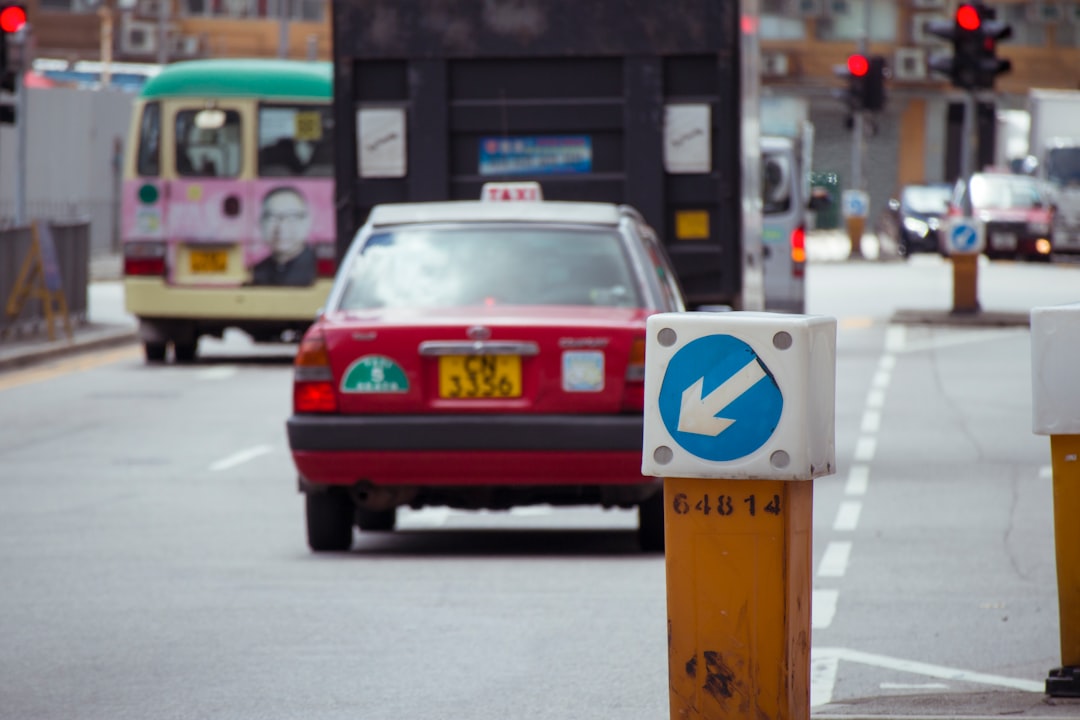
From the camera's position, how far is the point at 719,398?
16.0 ft

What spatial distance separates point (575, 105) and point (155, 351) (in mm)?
8889

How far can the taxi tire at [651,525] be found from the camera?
31.8ft

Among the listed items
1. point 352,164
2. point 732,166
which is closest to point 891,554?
point 732,166

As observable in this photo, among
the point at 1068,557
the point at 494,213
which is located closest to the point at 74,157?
the point at 494,213

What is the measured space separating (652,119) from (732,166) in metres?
0.59

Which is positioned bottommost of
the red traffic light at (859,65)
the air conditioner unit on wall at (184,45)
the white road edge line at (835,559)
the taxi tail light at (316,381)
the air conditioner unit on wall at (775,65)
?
the white road edge line at (835,559)

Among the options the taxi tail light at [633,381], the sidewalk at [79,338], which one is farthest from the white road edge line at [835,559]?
the sidewalk at [79,338]

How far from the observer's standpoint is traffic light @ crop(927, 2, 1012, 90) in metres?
26.4

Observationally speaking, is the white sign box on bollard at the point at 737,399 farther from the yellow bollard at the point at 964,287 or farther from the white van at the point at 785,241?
the yellow bollard at the point at 964,287

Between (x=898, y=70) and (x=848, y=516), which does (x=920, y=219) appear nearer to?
(x=898, y=70)

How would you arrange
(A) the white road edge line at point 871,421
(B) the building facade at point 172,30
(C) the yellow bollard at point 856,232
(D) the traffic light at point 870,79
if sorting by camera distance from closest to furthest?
(A) the white road edge line at point 871,421
(D) the traffic light at point 870,79
(C) the yellow bollard at point 856,232
(B) the building facade at point 172,30

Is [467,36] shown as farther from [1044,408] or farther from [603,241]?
[1044,408]

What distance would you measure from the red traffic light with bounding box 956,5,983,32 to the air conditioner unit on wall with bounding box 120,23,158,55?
43.6 m

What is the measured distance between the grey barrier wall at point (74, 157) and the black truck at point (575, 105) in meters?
25.0
